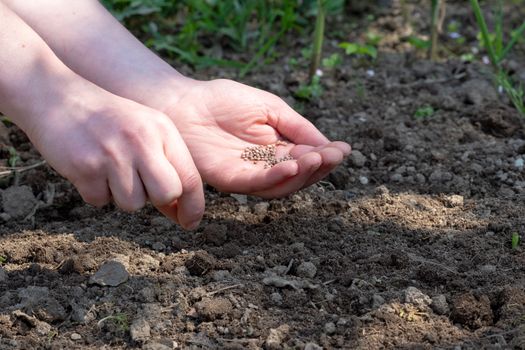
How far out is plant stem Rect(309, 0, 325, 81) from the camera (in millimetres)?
3078

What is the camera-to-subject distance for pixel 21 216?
250 cm

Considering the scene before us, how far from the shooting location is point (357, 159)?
Result: 274cm

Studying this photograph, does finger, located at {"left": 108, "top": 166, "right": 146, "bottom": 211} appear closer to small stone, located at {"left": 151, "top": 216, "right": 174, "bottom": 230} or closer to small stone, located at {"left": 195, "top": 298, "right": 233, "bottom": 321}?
small stone, located at {"left": 195, "top": 298, "right": 233, "bottom": 321}

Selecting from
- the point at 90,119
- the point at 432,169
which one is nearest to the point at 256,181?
the point at 90,119

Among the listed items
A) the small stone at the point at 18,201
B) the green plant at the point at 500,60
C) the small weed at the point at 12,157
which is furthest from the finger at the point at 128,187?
the green plant at the point at 500,60

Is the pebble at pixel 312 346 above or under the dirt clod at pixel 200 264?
above

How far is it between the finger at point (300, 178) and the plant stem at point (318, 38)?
0.99 m

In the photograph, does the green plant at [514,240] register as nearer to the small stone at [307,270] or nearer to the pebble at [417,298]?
the pebble at [417,298]

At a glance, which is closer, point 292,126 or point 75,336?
point 75,336

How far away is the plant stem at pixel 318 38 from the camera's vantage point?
3.08m

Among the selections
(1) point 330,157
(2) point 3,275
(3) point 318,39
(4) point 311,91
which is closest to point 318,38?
(3) point 318,39

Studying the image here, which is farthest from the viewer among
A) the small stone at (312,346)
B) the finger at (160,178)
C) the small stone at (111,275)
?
the small stone at (111,275)

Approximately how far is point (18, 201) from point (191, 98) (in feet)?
1.91

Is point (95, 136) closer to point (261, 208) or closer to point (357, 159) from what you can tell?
point (261, 208)
